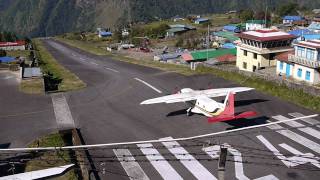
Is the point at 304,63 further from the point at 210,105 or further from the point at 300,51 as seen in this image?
the point at 210,105

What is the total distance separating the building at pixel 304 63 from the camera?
2307 inches

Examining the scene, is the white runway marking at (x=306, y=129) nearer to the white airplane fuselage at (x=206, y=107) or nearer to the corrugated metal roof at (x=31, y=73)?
the white airplane fuselage at (x=206, y=107)

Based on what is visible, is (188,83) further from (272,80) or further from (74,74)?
(74,74)

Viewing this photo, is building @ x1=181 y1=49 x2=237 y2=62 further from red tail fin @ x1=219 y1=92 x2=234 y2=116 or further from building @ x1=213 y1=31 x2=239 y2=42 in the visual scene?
red tail fin @ x1=219 y1=92 x2=234 y2=116

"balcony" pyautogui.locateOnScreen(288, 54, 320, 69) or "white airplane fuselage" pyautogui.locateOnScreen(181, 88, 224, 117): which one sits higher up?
"balcony" pyautogui.locateOnScreen(288, 54, 320, 69)

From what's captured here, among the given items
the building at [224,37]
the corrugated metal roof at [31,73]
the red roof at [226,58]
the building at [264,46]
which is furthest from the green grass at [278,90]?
the building at [224,37]

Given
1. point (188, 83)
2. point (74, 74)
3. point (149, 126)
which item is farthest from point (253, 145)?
point (74, 74)

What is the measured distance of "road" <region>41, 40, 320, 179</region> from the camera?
97.5 feet

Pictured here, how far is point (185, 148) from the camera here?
112ft

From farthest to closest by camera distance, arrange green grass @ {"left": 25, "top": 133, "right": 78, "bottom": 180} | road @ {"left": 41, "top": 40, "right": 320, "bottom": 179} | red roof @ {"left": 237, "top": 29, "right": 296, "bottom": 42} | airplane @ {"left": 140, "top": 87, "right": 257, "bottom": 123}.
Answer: red roof @ {"left": 237, "top": 29, "right": 296, "bottom": 42} < airplane @ {"left": 140, "top": 87, "right": 257, "bottom": 123} < road @ {"left": 41, "top": 40, "right": 320, "bottom": 179} < green grass @ {"left": 25, "top": 133, "right": 78, "bottom": 180}

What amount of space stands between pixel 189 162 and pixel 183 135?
19.8 feet

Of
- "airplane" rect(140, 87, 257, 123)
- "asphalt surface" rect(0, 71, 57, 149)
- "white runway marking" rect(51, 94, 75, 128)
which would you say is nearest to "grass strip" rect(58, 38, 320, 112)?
"airplane" rect(140, 87, 257, 123)

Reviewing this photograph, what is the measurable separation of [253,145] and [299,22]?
150691 mm

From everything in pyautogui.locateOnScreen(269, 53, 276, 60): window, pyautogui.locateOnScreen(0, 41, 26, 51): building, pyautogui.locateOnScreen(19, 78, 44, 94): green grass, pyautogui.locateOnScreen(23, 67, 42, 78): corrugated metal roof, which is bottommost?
pyautogui.locateOnScreen(19, 78, 44, 94): green grass
